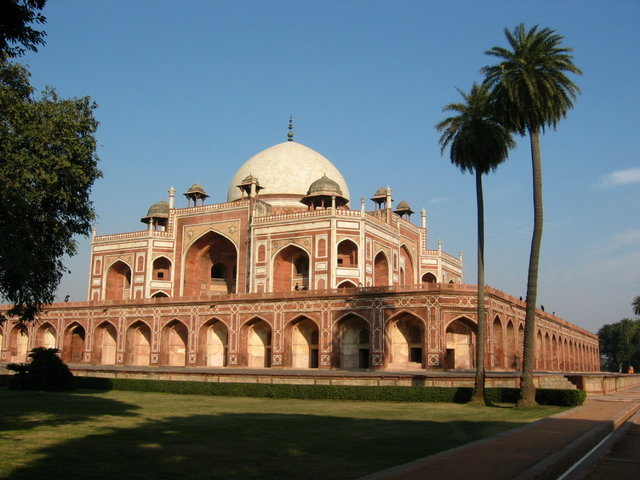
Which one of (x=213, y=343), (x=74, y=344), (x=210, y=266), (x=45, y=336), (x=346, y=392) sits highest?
(x=210, y=266)

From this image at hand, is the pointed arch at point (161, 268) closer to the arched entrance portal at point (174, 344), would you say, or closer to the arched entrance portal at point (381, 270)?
the arched entrance portal at point (174, 344)

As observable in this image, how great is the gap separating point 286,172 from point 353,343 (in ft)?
64.1

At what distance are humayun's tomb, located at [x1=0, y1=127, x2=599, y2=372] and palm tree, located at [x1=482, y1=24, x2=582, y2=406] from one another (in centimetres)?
1239

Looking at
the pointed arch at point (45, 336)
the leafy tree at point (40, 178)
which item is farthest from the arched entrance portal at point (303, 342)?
the leafy tree at point (40, 178)

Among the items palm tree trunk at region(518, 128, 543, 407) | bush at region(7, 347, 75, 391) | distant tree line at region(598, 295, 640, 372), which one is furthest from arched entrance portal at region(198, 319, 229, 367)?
distant tree line at region(598, 295, 640, 372)

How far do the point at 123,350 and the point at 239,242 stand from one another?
10.6 meters

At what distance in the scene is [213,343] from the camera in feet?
135

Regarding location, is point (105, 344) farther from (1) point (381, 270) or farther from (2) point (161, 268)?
(1) point (381, 270)

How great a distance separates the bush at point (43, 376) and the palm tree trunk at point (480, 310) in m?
16.2

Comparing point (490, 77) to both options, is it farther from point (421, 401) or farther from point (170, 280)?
point (170, 280)

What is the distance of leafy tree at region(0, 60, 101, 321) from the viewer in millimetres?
14562

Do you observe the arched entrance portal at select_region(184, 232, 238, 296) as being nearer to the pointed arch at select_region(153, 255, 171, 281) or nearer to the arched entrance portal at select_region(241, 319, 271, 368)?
the pointed arch at select_region(153, 255, 171, 281)

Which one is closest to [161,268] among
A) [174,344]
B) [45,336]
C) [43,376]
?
[174,344]

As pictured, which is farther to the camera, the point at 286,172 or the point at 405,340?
the point at 286,172
